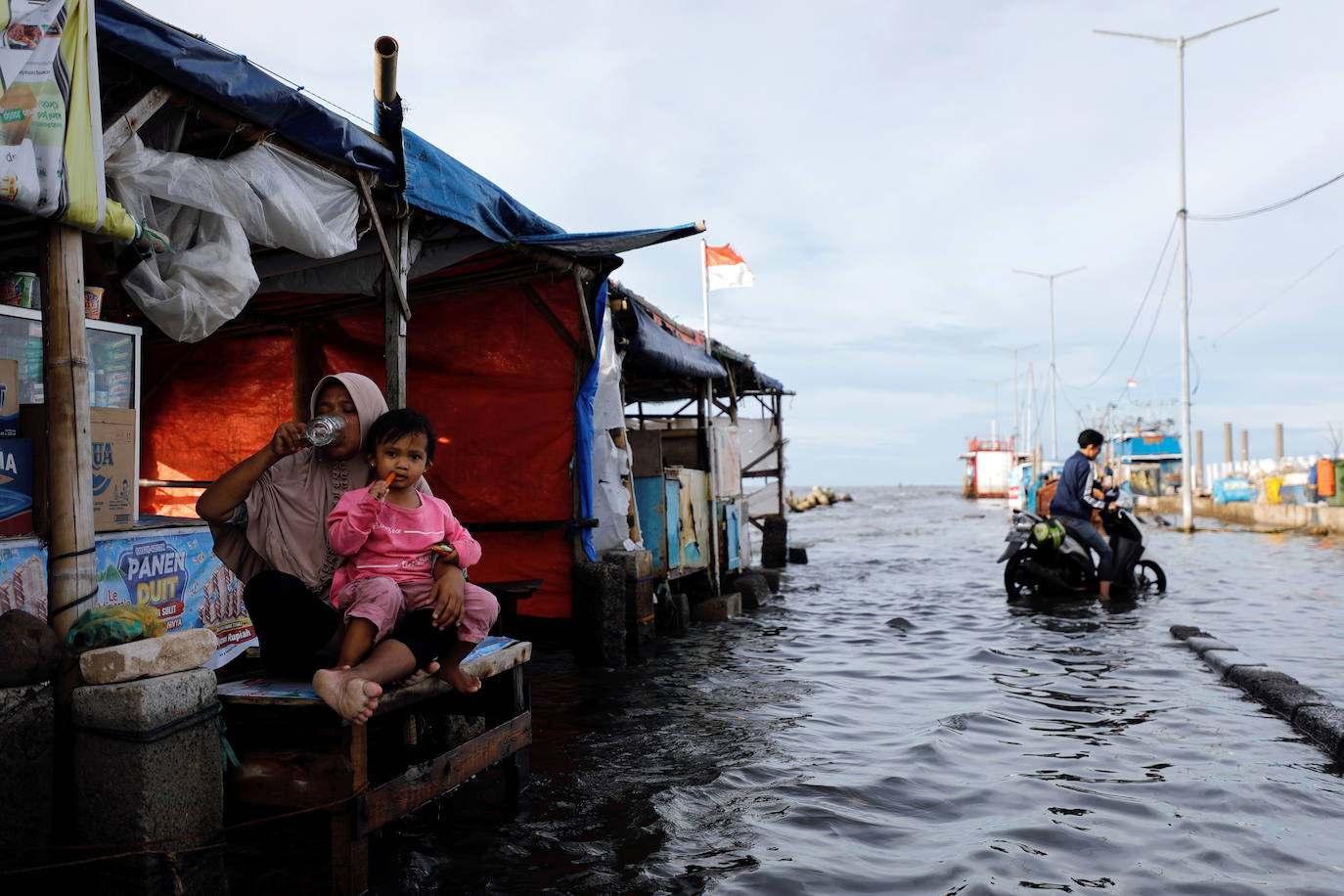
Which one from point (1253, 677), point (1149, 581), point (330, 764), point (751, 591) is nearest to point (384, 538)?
point (330, 764)

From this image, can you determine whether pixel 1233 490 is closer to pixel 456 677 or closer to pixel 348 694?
pixel 456 677

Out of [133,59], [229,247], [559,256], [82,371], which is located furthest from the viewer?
[559,256]

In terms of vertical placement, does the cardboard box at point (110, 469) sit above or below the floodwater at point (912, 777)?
above

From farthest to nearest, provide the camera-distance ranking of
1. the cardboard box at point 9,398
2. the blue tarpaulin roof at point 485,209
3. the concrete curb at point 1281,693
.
Answer: the blue tarpaulin roof at point 485,209, the concrete curb at point 1281,693, the cardboard box at point 9,398

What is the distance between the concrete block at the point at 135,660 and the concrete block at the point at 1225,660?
6907 millimetres

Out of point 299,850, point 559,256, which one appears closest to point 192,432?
point 559,256

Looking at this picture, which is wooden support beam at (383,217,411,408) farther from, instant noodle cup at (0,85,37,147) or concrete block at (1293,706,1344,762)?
concrete block at (1293,706,1344,762)

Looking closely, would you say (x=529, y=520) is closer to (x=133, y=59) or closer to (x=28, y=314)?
(x=28, y=314)

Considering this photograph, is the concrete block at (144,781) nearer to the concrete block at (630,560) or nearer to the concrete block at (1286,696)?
the concrete block at (630,560)

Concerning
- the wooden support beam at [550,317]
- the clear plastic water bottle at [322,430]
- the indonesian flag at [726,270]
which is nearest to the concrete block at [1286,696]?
the clear plastic water bottle at [322,430]

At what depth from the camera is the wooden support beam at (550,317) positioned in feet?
26.4

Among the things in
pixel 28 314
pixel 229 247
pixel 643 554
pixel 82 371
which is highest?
pixel 229 247

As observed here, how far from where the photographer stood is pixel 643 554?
8.09 m

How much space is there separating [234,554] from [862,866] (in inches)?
106
